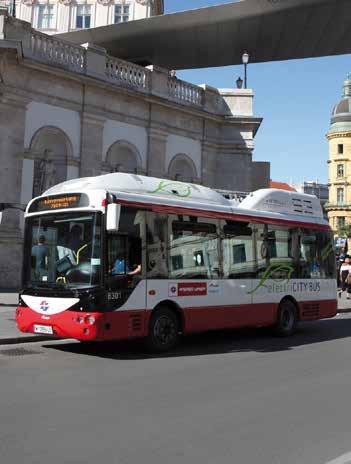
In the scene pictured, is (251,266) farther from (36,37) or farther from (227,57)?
(227,57)

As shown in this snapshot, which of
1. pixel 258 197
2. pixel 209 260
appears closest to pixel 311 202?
pixel 258 197

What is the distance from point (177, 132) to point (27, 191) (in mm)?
7848

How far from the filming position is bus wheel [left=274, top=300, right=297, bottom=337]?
13.9m

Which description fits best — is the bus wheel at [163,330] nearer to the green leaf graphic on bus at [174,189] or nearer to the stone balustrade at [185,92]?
the green leaf graphic on bus at [174,189]

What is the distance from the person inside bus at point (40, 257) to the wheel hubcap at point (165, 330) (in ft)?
7.51

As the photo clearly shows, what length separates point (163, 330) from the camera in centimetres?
1109

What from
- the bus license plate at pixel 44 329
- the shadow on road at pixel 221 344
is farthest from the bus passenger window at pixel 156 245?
the bus license plate at pixel 44 329

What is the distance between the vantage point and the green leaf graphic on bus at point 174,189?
38.9ft

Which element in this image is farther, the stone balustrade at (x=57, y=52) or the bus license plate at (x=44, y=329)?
the stone balustrade at (x=57, y=52)

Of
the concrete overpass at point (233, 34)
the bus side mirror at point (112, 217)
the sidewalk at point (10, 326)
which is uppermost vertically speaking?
the concrete overpass at point (233, 34)

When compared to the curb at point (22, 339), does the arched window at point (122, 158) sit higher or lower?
higher

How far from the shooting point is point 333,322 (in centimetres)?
1792

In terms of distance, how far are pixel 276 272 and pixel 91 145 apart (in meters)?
11.7

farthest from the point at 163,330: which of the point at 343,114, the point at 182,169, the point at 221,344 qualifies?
the point at 343,114
